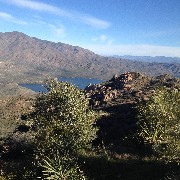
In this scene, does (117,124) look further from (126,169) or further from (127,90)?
(127,90)

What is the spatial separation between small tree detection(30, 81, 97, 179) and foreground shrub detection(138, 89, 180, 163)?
25.8 feet

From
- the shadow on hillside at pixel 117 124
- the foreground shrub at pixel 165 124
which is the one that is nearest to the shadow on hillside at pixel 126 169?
the foreground shrub at pixel 165 124

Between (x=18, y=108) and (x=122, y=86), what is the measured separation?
143 ft

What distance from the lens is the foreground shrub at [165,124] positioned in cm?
2469

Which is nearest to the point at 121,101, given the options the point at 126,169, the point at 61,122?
the point at 126,169

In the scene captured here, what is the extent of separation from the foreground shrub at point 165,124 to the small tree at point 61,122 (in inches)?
310

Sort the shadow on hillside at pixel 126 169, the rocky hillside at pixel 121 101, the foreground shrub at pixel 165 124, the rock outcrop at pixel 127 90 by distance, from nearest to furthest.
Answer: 1. the foreground shrub at pixel 165 124
2. the shadow on hillside at pixel 126 169
3. the rocky hillside at pixel 121 101
4. the rock outcrop at pixel 127 90

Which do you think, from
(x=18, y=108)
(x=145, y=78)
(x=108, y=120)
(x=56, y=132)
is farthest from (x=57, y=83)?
(x=145, y=78)

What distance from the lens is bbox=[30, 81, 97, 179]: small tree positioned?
106 ft

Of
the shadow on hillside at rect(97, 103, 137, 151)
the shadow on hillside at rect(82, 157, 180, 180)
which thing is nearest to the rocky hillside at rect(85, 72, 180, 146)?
the shadow on hillside at rect(97, 103, 137, 151)

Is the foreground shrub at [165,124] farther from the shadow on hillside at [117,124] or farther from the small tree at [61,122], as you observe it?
the shadow on hillside at [117,124]

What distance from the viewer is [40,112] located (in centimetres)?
3719

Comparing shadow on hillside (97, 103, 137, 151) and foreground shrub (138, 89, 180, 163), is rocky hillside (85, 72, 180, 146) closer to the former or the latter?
shadow on hillside (97, 103, 137, 151)

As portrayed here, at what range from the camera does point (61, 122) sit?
112ft
